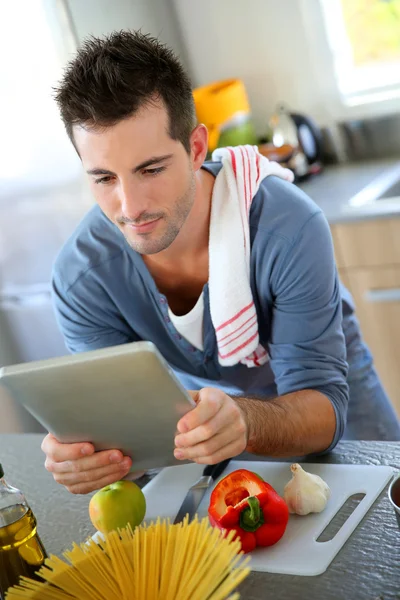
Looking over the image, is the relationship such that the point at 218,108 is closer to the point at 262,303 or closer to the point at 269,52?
the point at 269,52

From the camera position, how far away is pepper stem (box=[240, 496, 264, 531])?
3.48 ft

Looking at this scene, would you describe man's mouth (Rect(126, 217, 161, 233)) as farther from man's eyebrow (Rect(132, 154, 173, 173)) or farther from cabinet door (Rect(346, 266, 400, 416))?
cabinet door (Rect(346, 266, 400, 416))

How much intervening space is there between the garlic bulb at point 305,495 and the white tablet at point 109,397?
0.18 m

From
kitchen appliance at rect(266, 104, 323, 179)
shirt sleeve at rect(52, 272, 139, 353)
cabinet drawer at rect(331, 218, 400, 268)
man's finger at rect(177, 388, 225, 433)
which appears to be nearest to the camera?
man's finger at rect(177, 388, 225, 433)

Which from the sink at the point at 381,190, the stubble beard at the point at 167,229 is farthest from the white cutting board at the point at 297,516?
the sink at the point at 381,190

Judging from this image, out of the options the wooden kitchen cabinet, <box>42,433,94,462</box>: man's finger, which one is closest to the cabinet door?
the wooden kitchen cabinet

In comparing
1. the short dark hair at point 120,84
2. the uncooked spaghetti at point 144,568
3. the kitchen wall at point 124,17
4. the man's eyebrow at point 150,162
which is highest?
the kitchen wall at point 124,17

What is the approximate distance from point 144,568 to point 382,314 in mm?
1657

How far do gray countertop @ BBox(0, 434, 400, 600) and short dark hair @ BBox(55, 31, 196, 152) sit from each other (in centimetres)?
61

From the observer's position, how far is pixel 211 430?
120 centimetres

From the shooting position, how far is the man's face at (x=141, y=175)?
140cm

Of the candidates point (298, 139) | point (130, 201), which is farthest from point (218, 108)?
point (130, 201)

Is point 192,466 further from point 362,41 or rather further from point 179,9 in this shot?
point 179,9

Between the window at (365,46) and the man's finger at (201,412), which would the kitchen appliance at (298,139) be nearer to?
the window at (365,46)
